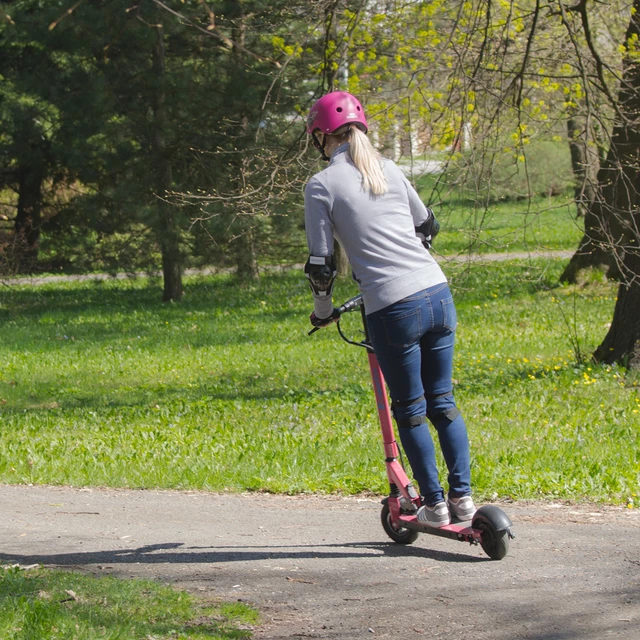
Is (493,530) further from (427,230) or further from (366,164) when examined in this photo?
(366,164)

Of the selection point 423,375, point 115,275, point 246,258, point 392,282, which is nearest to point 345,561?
point 423,375

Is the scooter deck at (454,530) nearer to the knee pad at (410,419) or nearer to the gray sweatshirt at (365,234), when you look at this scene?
the knee pad at (410,419)

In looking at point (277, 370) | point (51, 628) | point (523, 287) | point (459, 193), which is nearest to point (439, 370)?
point (51, 628)

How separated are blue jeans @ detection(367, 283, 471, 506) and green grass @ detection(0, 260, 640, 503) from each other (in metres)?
1.45

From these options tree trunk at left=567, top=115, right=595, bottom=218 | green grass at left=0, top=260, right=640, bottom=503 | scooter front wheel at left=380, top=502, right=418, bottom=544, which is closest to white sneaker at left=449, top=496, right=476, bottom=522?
scooter front wheel at left=380, top=502, right=418, bottom=544

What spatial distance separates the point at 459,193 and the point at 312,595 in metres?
5.09

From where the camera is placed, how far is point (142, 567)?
173 inches

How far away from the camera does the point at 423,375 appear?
4324mm

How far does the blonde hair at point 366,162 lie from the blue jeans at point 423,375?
0.51 m

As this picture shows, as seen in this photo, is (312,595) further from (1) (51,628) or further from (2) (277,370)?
(2) (277,370)

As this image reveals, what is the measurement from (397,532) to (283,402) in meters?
→ 5.07

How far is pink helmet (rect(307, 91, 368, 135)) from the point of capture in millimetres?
4195

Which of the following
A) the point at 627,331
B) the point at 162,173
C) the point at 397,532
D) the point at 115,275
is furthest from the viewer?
the point at 115,275

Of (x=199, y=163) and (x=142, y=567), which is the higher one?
(x=199, y=163)
